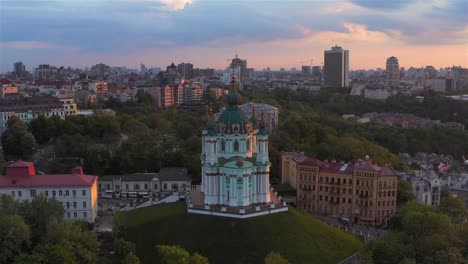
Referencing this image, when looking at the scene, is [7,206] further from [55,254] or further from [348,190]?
[348,190]

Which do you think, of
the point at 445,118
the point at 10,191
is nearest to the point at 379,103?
the point at 445,118

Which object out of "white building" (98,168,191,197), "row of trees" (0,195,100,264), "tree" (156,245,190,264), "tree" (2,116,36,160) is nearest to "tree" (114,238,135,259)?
"row of trees" (0,195,100,264)

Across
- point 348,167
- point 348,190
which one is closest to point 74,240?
point 348,190

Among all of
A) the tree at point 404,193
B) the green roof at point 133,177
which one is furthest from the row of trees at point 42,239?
the tree at point 404,193

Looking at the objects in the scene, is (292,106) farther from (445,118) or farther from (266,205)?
(266,205)

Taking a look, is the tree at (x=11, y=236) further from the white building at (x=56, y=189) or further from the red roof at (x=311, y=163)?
the red roof at (x=311, y=163)
